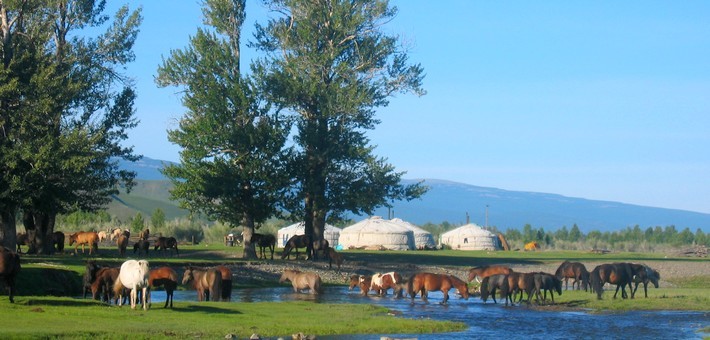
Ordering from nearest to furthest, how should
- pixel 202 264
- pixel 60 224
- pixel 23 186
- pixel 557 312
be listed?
1. pixel 557 312
2. pixel 23 186
3. pixel 202 264
4. pixel 60 224

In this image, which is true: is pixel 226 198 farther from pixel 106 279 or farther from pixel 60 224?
pixel 60 224

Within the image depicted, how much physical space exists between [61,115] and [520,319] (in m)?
27.0

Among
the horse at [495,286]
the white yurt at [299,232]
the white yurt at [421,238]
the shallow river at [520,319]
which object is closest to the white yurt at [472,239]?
the white yurt at [421,238]

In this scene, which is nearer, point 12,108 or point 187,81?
point 12,108

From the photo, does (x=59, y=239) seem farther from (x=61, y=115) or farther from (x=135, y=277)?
(x=135, y=277)

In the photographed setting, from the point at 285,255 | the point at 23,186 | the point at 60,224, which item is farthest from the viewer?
the point at 60,224

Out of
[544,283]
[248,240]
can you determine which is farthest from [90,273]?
[248,240]

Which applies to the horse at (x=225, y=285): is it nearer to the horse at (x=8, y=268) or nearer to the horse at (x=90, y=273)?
the horse at (x=90, y=273)

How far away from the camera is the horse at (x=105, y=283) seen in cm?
2981

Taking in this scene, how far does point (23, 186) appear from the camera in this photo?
137 ft

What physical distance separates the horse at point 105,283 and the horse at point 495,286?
13951mm

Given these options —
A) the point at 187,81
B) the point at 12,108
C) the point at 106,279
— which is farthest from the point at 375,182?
the point at 106,279

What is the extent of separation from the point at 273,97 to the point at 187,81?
16.3ft

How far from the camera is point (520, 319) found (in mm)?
30734
